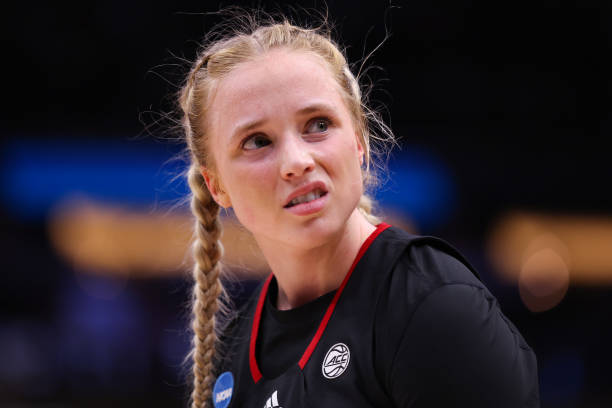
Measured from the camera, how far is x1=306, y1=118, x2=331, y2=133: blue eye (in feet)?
4.65

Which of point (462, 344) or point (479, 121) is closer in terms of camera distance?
point (462, 344)

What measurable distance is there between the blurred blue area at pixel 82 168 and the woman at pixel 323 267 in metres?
5.34

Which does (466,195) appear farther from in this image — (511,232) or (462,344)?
(462,344)

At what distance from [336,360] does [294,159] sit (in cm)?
41

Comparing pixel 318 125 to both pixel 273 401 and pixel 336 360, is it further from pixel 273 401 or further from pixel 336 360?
pixel 273 401

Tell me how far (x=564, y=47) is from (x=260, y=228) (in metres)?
6.35

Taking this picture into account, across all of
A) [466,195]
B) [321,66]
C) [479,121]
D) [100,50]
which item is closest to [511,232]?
[466,195]

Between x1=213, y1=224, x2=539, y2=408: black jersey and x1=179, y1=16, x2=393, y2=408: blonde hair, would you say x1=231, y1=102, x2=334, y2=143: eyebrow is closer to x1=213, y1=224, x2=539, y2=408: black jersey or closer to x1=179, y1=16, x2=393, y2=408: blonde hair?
Answer: x1=179, y1=16, x2=393, y2=408: blonde hair

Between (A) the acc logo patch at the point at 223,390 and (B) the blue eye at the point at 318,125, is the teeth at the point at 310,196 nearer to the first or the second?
(B) the blue eye at the point at 318,125

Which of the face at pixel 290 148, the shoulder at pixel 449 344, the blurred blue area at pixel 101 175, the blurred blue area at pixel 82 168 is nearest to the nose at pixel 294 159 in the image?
the face at pixel 290 148

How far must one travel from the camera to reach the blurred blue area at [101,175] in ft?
22.0

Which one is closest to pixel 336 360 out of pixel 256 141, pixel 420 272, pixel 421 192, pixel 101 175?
pixel 420 272

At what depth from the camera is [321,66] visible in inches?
58.1

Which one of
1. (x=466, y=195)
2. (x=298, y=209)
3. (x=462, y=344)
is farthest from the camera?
(x=466, y=195)
